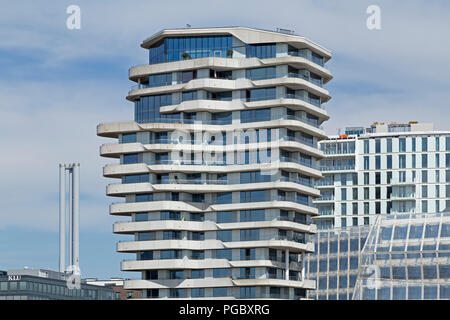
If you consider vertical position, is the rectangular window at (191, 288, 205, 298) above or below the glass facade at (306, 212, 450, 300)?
below

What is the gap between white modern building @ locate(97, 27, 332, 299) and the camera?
16000cm

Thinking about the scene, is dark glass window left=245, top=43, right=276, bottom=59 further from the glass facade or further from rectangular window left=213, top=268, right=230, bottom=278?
rectangular window left=213, top=268, right=230, bottom=278

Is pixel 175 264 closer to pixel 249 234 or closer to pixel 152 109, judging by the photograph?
pixel 249 234

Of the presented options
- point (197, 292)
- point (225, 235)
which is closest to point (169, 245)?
point (197, 292)

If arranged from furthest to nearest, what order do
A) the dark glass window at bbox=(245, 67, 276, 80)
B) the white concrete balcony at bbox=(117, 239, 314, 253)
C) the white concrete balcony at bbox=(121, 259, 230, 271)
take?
1. the dark glass window at bbox=(245, 67, 276, 80)
2. the white concrete balcony at bbox=(117, 239, 314, 253)
3. the white concrete balcony at bbox=(121, 259, 230, 271)

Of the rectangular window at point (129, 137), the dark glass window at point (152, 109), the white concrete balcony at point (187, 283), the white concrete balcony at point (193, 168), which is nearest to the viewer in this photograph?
the white concrete balcony at point (187, 283)

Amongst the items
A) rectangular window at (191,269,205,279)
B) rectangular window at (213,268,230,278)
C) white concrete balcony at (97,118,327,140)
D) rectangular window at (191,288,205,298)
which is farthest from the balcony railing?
rectangular window at (191,288,205,298)

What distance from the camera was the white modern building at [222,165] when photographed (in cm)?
16000

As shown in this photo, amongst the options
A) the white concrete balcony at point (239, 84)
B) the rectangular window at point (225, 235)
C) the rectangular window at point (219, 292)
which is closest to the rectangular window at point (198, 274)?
the rectangular window at point (219, 292)

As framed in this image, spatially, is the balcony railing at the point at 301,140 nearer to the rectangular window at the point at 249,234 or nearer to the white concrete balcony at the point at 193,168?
the white concrete balcony at the point at 193,168

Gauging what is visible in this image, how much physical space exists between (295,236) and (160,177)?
28.0 meters
